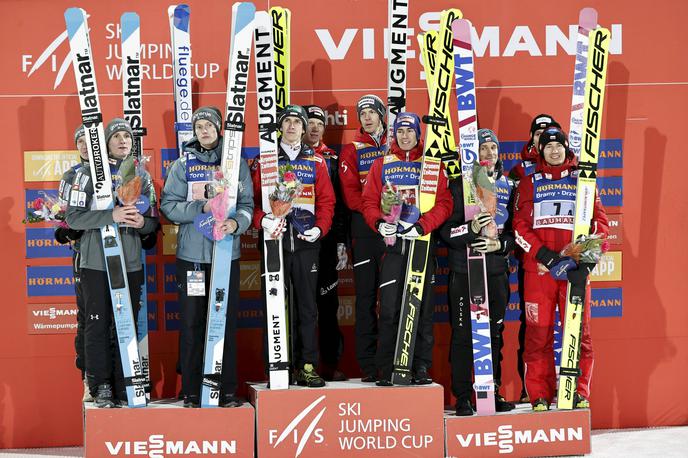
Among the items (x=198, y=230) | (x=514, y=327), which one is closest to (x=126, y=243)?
(x=198, y=230)

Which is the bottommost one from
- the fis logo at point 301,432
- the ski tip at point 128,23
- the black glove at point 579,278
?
the fis logo at point 301,432

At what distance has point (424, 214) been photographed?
486 cm

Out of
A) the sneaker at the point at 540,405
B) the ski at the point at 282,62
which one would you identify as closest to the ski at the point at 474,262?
the sneaker at the point at 540,405

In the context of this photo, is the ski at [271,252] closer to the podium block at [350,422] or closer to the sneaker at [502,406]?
the podium block at [350,422]

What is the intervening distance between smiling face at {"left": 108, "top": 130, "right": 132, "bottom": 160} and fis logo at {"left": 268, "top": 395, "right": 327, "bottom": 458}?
1806 mm

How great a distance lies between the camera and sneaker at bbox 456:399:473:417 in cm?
489

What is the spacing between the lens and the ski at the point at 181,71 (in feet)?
16.7

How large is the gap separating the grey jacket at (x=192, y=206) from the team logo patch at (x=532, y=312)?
1755mm

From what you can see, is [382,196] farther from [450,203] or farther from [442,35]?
[442,35]

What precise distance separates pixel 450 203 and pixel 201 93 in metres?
1.88

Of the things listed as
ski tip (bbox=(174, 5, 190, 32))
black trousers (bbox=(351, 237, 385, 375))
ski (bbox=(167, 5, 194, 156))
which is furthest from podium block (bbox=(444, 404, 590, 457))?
ski tip (bbox=(174, 5, 190, 32))

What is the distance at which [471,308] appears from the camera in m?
4.89

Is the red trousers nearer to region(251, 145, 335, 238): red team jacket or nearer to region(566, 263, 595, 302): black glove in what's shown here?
region(566, 263, 595, 302): black glove

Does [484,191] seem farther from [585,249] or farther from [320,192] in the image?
[320,192]
